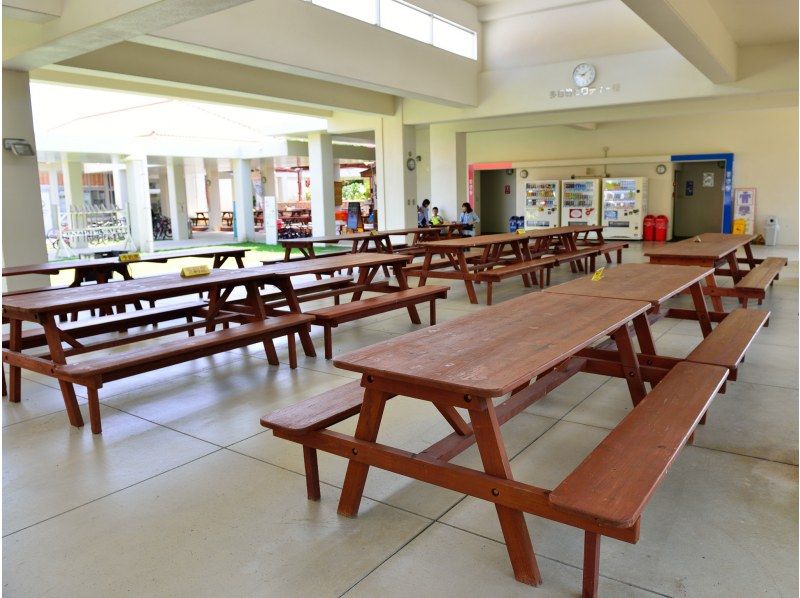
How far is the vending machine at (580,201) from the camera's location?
14.7m

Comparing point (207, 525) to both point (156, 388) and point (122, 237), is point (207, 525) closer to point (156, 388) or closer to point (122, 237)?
point (156, 388)

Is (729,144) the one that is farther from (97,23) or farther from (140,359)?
(140,359)

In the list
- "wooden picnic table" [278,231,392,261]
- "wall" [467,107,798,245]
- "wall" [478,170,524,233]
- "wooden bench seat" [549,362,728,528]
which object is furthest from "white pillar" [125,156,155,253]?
"wooden bench seat" [549,362,728,528]

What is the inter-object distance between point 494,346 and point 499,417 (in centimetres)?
44

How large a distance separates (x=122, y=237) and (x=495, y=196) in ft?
33.6

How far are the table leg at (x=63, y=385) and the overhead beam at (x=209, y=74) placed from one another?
15.1 ft

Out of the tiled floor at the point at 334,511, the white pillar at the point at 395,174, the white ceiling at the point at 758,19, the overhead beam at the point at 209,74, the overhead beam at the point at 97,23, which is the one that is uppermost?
the white ceiling at the point at 758,19

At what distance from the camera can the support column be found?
6.30m

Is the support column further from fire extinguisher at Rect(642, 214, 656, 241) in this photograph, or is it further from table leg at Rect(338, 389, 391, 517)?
fire extinguisher at Rect(642, 214, 656, 241)

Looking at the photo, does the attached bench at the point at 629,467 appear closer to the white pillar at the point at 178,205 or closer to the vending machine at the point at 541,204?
the vending machine at the point at 541,204

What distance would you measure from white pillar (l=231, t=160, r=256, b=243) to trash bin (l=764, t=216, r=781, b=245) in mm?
12475

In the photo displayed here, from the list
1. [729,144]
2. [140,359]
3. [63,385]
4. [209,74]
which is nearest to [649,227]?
[729,144]

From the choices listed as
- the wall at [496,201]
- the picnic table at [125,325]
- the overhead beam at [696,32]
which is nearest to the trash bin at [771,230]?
the overhead beam at [696,32]

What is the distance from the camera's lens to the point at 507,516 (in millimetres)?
1919
